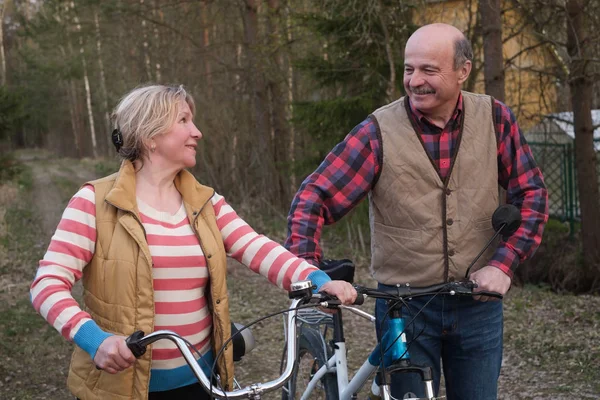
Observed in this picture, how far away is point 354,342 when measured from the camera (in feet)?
25.0

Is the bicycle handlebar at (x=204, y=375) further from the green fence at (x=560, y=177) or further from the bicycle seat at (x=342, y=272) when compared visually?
the green fence at (x=560, y=177)

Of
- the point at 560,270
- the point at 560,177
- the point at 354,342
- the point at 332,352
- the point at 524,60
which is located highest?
the point at 524,60

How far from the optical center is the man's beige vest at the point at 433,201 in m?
3.28

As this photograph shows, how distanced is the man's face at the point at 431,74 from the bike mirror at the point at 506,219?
1.64 feet

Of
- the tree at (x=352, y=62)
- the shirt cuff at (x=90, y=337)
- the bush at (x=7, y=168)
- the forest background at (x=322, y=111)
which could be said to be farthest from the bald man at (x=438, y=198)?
the bush at (x=7, y=168)

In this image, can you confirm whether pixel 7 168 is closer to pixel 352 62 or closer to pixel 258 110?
pixel 258 110

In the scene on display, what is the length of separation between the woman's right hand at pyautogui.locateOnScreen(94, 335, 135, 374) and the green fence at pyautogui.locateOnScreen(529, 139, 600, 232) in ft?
35.8

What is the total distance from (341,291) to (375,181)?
752mm

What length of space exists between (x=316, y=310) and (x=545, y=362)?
10.5ft

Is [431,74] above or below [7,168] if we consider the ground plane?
above

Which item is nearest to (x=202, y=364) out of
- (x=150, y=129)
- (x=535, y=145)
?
(x=150, y=129)

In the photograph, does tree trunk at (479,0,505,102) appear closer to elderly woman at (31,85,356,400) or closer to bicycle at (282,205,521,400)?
bicycle at (282,205,521,400)

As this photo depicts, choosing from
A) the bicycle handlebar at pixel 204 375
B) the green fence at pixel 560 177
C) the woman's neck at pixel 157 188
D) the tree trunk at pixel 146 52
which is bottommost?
the green fence at pixel 560 177

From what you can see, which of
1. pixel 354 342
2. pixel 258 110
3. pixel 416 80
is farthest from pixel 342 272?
pixel 258 110
